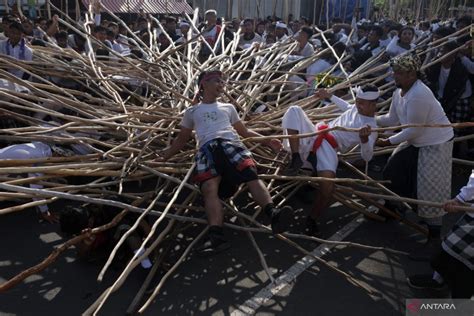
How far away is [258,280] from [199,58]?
159 inches

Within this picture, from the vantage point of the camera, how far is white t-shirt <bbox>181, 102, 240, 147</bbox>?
3.44m

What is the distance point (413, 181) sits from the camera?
3658mm

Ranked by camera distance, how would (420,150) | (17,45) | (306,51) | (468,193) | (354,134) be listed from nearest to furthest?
(468,193), (420,150), (354,134), (17,45), (306,51)

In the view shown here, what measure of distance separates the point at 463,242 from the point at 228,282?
148cm

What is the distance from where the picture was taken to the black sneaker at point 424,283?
9.69ft

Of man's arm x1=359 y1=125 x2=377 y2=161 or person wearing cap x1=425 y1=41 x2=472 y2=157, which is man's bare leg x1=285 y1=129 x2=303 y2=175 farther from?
person wearing cap x1=425 y1=41 x2=472 y2=157

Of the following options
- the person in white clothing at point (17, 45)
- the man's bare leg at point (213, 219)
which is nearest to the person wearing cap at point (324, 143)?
the man's bare leg at point (213, 219)

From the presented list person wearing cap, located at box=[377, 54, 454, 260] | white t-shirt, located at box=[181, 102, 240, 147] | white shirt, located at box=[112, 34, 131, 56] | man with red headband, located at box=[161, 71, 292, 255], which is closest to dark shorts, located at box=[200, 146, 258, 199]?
man with red headband, located at box=[161, 71, 292, 255]

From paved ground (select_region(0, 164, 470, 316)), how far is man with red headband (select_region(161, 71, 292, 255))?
0.78ft

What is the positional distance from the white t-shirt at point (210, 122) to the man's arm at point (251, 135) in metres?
0.13

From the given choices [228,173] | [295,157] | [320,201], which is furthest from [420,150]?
[228,173]

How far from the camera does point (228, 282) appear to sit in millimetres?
3070

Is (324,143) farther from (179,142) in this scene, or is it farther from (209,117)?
(179,142)

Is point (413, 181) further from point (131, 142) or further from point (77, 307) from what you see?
point (77, 307)
